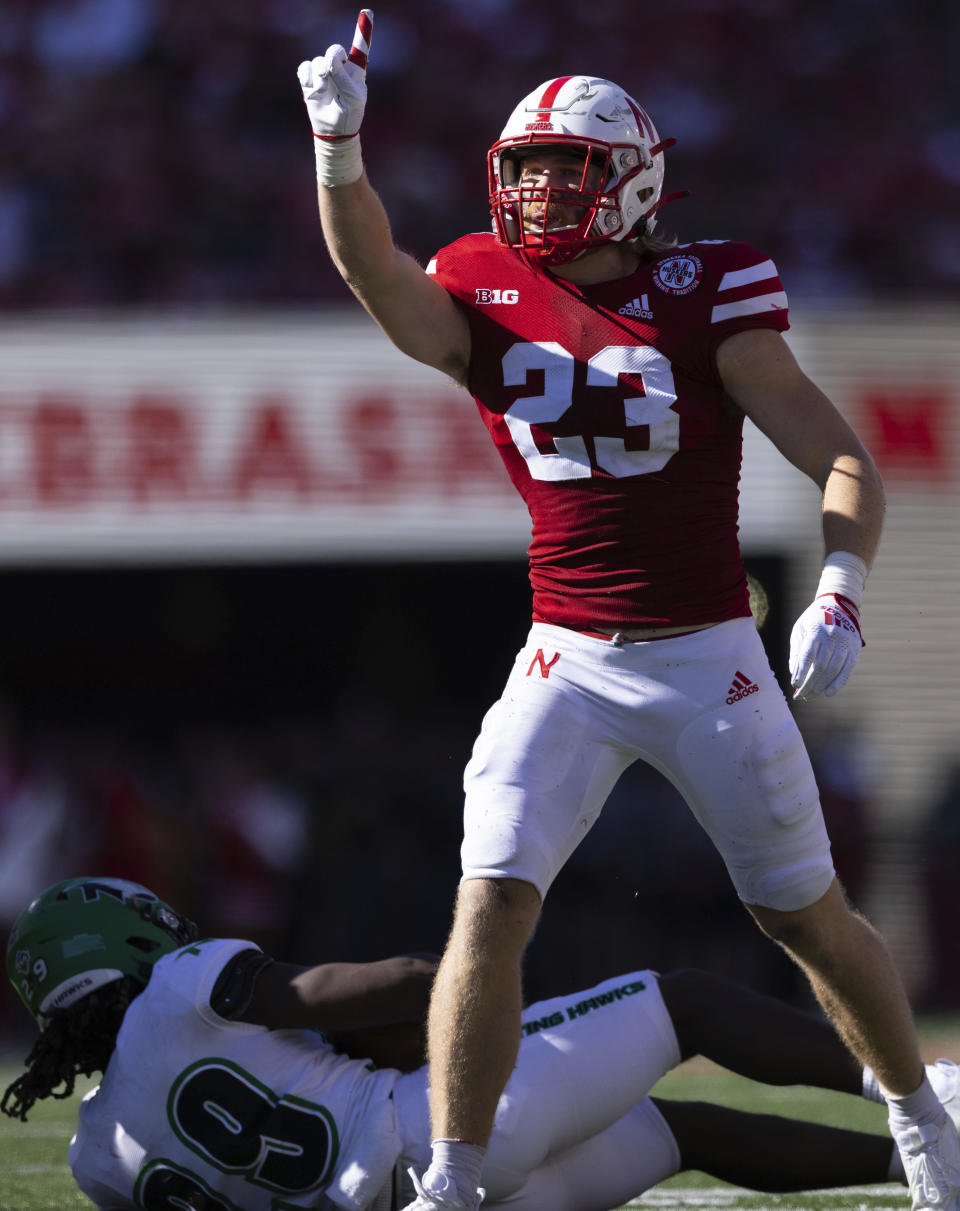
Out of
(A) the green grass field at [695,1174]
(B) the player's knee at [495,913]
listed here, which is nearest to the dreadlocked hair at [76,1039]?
(A) the green grass field at [695,1174]

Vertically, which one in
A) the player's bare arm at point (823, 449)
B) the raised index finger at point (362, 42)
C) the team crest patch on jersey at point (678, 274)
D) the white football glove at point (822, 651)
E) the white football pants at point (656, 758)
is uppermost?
the raised index finger at point (362, 42)

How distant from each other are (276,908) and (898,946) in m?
3.17

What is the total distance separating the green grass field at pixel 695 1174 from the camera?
11.8 feet

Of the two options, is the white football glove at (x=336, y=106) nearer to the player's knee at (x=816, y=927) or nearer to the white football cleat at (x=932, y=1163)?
the player's knee at (x=816, y=927)

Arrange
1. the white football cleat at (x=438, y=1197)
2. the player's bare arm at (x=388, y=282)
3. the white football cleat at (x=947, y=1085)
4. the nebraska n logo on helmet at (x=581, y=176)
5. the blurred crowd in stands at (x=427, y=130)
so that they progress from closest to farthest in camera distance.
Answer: the white football cleat at (x=438, y=1197), the player's bare arm at (x=388, y=282), the nebraska n logo on helmet at (x=581, y=176), the white football cleat at (x=947, y=1085), the blurred crowd in stands at (x=427, y=130)

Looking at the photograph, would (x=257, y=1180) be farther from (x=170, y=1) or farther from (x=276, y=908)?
(x=170, y=1)

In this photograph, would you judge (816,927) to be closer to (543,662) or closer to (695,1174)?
(543,662)

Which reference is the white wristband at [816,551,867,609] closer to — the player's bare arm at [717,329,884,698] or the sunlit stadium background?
the player's bare arm at [717,329,884,698]

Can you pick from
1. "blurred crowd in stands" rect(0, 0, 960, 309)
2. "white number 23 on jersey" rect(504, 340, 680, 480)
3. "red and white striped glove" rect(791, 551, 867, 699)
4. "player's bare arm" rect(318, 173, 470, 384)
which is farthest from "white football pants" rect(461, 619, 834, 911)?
"blurred crowd in stands" rect(0, 0, 960, 309)

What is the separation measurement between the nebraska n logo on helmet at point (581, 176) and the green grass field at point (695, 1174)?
1900 millimetres

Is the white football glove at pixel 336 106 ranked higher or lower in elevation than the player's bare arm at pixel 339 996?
higher

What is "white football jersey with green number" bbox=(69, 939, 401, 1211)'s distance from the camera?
9.73ft

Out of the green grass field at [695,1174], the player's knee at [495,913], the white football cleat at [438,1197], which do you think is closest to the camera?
the white football cleat at [438,1197]

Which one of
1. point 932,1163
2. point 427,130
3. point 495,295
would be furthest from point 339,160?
point 427,130
